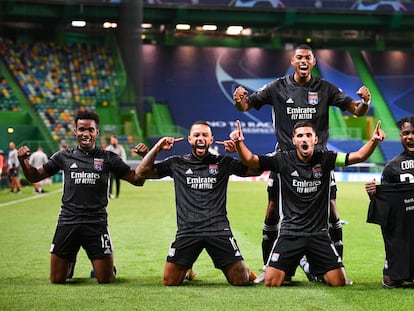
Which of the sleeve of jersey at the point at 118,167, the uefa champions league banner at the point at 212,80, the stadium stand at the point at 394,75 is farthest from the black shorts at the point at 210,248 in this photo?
the stadium stand at the point at 394,75

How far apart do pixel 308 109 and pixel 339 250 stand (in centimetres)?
157

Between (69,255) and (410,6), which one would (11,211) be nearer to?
(69,255)

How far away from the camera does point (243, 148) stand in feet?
24.0

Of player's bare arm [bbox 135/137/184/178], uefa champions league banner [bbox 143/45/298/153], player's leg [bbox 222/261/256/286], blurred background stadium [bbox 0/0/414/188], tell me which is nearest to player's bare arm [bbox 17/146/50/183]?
player's bare arm [bbox 135/137/184/178]

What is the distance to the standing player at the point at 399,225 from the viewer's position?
7406 millimetres

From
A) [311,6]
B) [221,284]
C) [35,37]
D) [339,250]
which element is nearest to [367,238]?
[339,250]

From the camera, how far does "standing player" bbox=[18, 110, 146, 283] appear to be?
309 inches

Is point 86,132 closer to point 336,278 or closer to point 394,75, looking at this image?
point 336,278

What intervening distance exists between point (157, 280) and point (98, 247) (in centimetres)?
70

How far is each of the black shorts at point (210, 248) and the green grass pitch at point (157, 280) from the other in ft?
0.81

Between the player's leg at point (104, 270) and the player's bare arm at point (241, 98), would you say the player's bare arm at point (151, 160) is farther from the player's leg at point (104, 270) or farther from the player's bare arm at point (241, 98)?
the player's leg at point (104, 270)

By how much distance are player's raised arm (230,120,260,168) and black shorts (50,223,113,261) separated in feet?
5.55

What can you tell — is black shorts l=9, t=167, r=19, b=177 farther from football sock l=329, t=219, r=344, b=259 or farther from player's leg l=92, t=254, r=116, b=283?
football sock l=329, t=219, r=344, b=259

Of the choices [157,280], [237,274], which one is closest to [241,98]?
[237,274]
